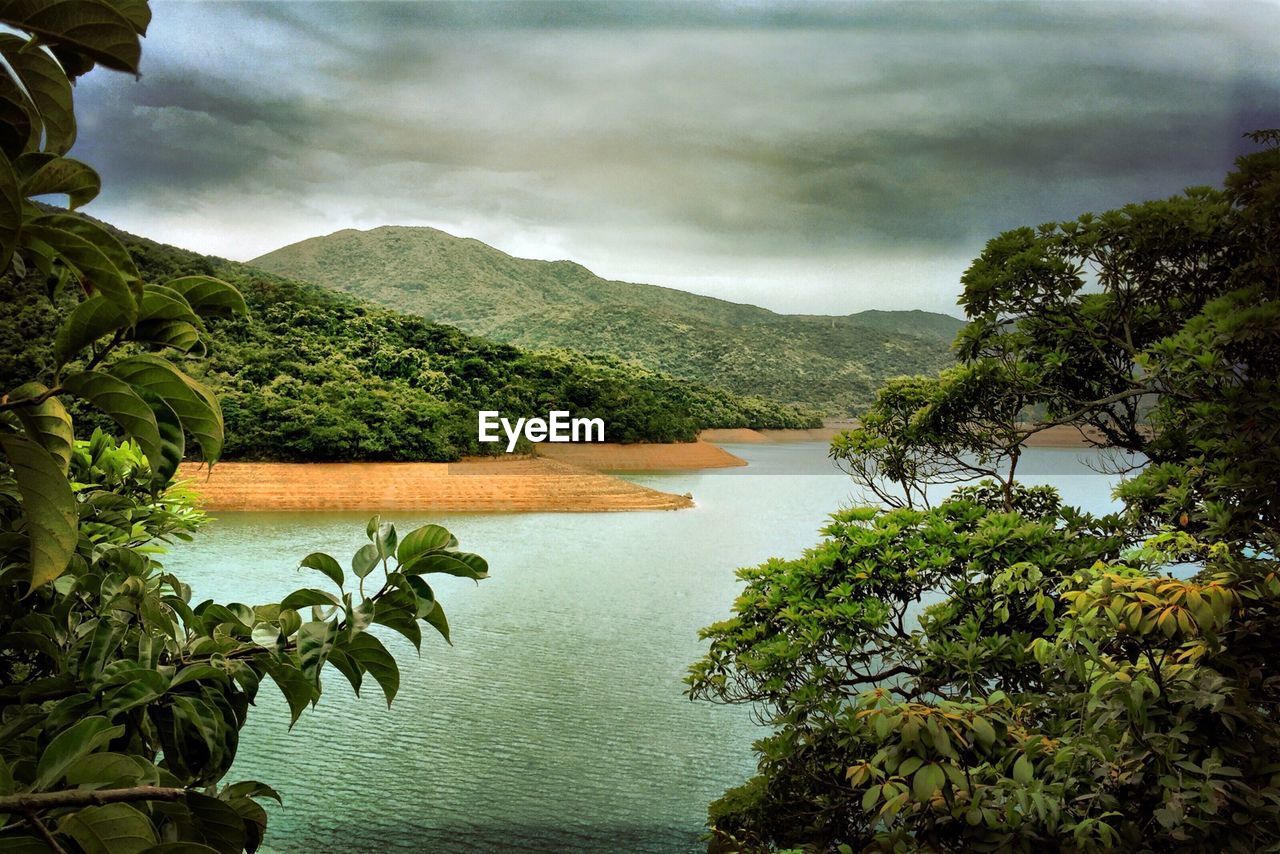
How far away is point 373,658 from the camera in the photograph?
0.62 metres

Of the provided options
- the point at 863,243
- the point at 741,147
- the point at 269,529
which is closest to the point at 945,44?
the point at 863,243

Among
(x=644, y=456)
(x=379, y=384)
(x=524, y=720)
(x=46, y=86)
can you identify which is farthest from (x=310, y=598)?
(x=644, y=456)

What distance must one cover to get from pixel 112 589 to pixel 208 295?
11.3 inches

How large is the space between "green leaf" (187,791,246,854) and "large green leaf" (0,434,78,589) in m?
0.22

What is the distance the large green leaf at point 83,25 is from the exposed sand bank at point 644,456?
16615 millimetres

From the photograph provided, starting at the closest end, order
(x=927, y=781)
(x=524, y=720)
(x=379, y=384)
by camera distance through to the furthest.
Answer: (x=927, y=781) → (x=524, y=720) → (x=379, y=384)

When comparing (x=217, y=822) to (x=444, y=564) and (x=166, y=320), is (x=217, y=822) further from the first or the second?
(x=166, y=320)

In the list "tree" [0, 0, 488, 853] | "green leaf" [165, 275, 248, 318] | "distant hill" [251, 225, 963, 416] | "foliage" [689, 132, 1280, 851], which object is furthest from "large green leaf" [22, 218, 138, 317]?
"distant hill" [251, 225, 963, 416]

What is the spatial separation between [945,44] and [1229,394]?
1761 cm

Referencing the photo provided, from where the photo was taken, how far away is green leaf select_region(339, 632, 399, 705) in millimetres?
604

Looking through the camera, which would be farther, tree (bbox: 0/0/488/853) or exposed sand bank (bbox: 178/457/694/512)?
exposed sand bank (bbox: 178/457/694/512)

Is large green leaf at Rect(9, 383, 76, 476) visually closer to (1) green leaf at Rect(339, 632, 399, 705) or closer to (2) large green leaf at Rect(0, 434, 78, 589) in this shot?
(2) large green leaf at Rect(0, 434, 78, 589)

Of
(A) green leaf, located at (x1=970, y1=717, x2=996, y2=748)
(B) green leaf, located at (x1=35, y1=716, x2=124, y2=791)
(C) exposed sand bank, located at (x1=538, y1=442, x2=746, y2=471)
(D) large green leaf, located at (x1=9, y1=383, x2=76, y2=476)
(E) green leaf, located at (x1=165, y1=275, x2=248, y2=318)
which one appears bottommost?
(C) exposed sand bank, located at (x1=538, y1=442, x2=746, y2=471)

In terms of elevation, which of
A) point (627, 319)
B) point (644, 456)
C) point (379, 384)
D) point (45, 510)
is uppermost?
point (627, 319)
